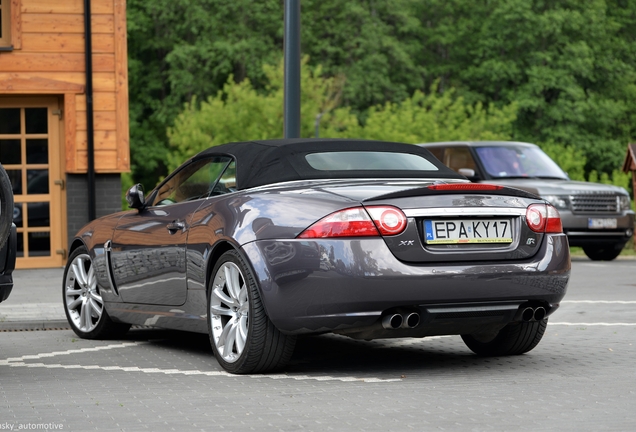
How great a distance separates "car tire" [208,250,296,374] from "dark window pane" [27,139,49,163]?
10.5 m

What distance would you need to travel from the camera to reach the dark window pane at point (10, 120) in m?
17.6

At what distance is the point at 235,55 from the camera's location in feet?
178

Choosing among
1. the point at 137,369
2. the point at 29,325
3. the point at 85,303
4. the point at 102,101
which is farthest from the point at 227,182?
the point at 102,101

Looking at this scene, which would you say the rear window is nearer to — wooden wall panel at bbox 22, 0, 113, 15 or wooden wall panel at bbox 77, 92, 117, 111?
wooden wall panel at bbox 77, 92, 117, 111

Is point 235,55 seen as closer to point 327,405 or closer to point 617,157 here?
point 617,157

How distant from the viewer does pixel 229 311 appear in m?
7.66

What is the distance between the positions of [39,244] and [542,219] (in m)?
11.5

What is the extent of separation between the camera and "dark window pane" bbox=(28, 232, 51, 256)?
17812mm

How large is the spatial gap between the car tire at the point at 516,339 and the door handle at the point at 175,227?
6.93 feet

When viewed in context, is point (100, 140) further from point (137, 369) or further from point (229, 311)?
point (229, 311)

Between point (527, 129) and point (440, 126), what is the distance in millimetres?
7900

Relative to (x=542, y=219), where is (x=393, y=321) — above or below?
below

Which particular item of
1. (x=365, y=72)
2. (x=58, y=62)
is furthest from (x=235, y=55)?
(x=58, y=62)

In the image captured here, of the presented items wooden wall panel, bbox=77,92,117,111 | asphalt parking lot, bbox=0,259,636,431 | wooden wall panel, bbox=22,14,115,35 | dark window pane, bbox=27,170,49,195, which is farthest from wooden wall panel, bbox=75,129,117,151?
asphalt parking lot, bbox=0,259,636,431
